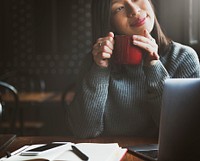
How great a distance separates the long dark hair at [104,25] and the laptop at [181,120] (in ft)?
2.13

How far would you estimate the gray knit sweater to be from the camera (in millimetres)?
1449

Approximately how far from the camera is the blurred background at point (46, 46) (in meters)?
1.62

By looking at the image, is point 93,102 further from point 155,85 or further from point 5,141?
point 5,141

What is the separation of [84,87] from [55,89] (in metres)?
0.31

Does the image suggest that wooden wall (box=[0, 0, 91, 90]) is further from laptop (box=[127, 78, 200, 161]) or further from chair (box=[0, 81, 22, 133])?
laptop (box=[127, 78, 200, 161])

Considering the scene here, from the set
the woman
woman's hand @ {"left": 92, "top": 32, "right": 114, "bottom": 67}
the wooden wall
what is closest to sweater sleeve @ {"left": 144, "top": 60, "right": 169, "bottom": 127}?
the woman

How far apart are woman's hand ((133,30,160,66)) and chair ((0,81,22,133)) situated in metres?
0.64

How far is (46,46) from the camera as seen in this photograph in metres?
1.75

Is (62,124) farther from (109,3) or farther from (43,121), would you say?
(109,3)

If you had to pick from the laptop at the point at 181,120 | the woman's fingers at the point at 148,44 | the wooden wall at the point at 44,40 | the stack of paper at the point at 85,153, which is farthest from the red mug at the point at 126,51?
the laptop at the point at 181,120

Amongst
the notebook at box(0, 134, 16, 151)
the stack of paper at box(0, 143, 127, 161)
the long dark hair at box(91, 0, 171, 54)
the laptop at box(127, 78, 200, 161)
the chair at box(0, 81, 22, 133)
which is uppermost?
the long dark hair at box(91, 0, 171, 54)

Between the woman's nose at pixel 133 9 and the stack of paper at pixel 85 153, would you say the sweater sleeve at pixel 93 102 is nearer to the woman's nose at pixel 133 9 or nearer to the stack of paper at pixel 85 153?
the woman's nose at pixel 133 9

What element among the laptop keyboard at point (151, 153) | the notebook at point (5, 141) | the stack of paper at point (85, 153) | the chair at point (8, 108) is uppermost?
the stack of paper at point (85, 153)

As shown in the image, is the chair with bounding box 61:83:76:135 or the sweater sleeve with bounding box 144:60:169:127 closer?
the sweater sleeve with bounding box 144:60:169:127
